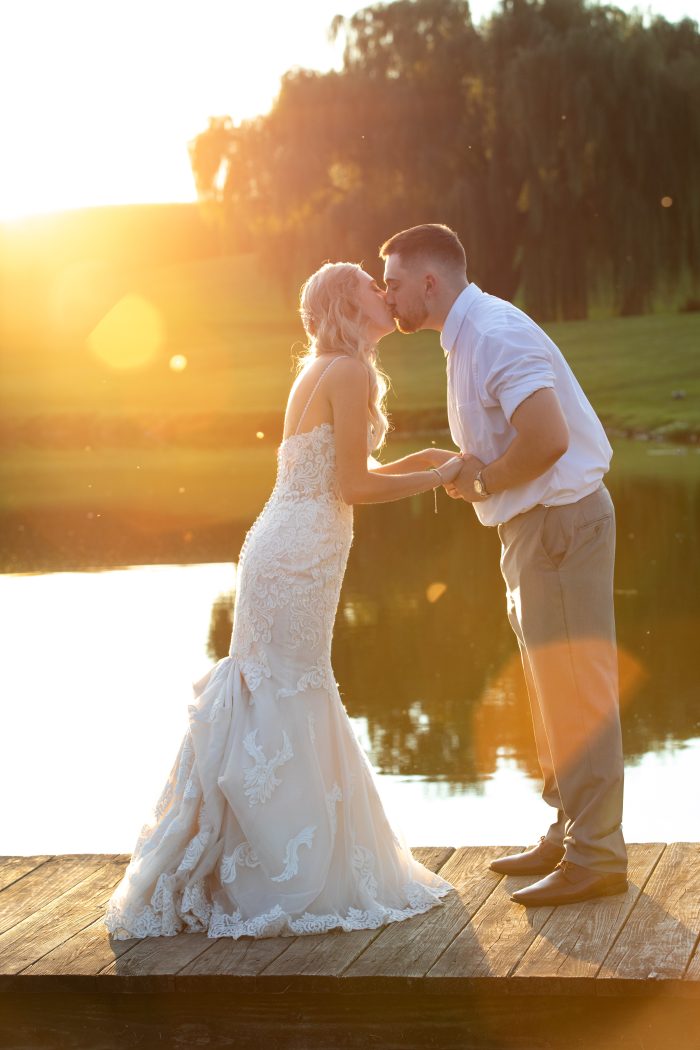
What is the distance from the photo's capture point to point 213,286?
5553 cm

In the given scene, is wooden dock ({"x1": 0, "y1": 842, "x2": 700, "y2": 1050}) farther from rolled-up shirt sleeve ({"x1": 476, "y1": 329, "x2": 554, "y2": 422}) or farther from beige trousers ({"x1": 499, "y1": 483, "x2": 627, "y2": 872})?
rolled-up shirt sleeve ({"x1": 476, "y1": 329, "x2": 554, "y2": 422})

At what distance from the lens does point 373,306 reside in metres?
4.11

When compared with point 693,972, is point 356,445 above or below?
above

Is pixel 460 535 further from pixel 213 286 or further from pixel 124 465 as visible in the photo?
pixel 213 286

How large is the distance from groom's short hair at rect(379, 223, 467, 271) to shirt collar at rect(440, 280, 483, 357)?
0.25 ft

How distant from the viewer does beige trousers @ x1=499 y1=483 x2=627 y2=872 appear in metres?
3.95

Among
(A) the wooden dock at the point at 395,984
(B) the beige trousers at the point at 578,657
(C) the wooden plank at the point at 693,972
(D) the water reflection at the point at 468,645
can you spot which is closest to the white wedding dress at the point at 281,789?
(A) the wooden dock at the point at 395,984

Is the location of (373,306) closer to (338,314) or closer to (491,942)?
(338,314)

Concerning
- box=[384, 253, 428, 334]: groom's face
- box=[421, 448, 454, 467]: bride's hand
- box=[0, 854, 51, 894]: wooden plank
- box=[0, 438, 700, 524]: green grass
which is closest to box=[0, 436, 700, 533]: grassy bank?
box=[0, 438, 700, 524]: green grass

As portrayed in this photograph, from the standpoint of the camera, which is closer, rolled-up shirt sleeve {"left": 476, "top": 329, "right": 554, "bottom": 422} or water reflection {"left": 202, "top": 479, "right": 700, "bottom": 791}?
rolled-up shirt sleeve {"left": 476, "top": 329, "right": 554, "bottom": 422}

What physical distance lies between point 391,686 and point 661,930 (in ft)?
15.0

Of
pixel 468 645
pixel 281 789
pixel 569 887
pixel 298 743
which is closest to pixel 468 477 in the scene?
pixel 298 743

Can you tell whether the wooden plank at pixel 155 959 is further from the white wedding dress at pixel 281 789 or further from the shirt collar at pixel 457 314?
the shirt collar at pixel 457 314

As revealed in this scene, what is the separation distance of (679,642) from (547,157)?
21038 millimetres
